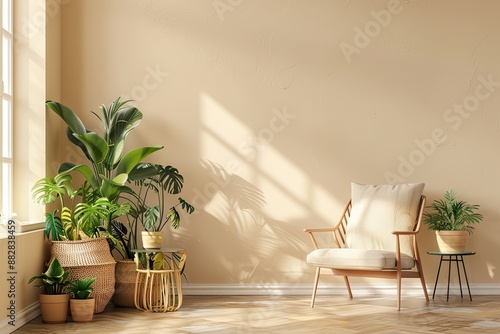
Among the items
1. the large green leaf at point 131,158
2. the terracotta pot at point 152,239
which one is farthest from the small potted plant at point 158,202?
→ the large green leaf at point 131,158

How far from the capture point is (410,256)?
5.07 meters

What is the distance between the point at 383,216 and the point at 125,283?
6.51 feet

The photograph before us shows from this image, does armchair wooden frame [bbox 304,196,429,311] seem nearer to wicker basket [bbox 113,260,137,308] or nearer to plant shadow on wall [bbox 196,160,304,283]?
plant shadow on wall [bbox 196,160,304,283]

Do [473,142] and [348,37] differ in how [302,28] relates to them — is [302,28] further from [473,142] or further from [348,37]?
[473,142]

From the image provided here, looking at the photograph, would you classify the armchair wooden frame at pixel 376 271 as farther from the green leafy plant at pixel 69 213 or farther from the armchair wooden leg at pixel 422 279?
the green leafy plant at pixel 69 213

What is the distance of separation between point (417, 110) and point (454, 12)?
0.86 metres

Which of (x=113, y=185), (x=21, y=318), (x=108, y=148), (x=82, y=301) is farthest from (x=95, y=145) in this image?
(x=21, y=318)

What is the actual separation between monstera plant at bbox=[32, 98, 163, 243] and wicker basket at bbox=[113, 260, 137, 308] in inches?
8.7

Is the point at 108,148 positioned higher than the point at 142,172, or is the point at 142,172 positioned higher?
the point at 108,148

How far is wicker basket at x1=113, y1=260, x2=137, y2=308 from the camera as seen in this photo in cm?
509

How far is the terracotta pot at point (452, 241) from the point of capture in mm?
5355

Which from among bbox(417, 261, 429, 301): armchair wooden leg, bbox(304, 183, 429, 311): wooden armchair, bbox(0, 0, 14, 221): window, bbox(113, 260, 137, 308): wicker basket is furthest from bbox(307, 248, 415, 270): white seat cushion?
bbox(0, 0, 14, 221): window

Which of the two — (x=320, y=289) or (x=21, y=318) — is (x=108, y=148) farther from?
(x=320, y=289)

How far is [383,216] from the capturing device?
5.35 metres
